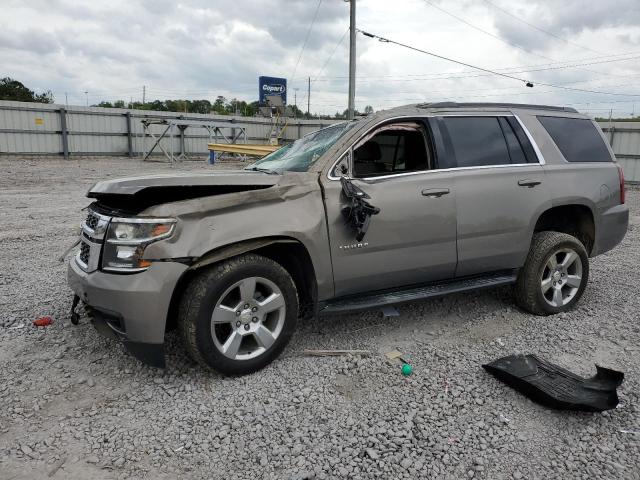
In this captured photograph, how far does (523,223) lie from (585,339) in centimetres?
108

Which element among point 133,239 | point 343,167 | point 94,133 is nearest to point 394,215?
point 343,167

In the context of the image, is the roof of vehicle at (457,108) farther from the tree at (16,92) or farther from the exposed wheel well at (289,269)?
the tree at (16,92)

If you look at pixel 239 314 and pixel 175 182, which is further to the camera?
pixel 239 314

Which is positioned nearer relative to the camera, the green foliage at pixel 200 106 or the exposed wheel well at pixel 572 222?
the exposed wheel well at pixel 572 222

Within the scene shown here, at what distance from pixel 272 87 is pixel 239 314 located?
39253 mm

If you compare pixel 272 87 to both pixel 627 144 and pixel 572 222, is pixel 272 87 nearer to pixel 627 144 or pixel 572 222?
pixel 627 144

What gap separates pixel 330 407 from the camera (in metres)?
3.01

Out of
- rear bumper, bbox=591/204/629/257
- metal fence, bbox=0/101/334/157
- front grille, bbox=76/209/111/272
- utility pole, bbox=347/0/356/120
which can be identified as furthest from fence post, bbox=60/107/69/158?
rear bumper, bbox=591/204/629/257

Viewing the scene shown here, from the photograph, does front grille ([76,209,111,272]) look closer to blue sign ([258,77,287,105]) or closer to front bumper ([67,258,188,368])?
front bumper ([67,258,188,368])

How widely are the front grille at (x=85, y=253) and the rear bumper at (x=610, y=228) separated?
14.8ft

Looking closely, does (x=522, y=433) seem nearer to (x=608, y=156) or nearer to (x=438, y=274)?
(x=438, y=274)

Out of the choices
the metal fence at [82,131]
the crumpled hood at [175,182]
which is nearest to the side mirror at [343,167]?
the crumpled hood at [175,182]

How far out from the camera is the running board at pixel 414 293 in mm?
3615

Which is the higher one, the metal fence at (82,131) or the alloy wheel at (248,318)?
the metal fence at (82,131)
